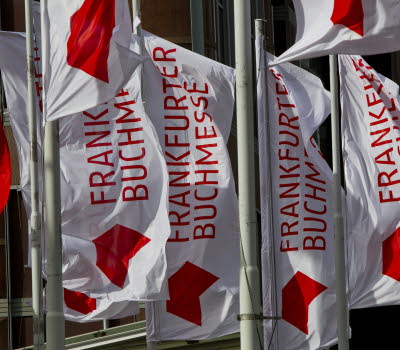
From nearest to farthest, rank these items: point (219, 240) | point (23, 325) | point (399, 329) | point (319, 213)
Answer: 1. point (219, 240)
2. point (319, 213)
3. point (23, 325)
4. point (399, 329)

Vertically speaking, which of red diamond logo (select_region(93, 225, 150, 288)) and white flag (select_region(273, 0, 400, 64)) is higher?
white flag (select_region(273, 0, 400, 64))

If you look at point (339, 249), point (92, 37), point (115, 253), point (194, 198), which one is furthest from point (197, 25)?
point (92, 37)

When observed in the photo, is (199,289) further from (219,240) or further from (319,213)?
(319,213)

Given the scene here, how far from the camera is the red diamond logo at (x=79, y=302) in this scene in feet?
79.5

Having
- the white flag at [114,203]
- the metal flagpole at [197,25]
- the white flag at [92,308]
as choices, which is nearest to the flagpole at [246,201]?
the white flag at [114,203]

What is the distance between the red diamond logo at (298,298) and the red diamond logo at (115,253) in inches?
149

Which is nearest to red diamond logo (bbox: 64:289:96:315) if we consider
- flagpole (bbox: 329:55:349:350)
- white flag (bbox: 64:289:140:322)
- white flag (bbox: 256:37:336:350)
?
white flag (bbox: 64:289:140:322)

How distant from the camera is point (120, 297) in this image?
75.6 ft

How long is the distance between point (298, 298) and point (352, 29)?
711 cm

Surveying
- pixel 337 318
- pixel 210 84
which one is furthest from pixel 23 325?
pixel 210 84

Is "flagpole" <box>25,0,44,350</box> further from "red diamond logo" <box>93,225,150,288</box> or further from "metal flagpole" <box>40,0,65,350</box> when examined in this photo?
"metal flagpole" <box>40,0,65,350</box>

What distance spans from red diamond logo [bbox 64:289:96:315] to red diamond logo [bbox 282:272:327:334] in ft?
10.6

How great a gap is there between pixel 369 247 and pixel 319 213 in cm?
123

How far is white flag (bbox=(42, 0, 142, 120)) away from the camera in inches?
828
